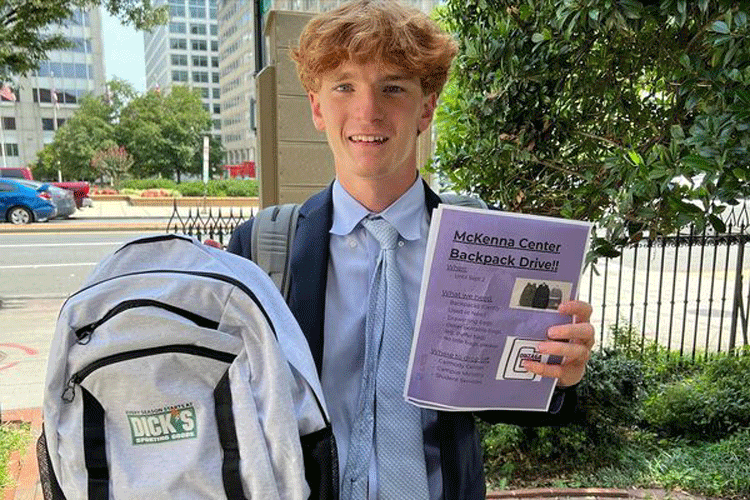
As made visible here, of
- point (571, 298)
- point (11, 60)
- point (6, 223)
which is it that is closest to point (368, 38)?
point (571, 298)

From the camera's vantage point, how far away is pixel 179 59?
103125 millimetres

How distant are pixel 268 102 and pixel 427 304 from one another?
332 cm

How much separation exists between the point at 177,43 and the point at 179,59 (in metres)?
2.72

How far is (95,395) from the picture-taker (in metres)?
0.94

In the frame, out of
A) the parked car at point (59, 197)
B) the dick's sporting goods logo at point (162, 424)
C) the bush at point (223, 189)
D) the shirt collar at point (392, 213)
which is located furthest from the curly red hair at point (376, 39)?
the bush at point (223, 189)

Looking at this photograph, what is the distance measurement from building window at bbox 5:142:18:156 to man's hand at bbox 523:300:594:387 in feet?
253

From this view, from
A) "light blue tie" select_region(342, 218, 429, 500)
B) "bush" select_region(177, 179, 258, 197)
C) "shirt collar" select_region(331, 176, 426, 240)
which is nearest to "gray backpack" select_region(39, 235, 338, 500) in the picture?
"light blue tie" select_region(342, 218, 429, 500)

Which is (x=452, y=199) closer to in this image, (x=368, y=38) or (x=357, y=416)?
(x=368, y=38)

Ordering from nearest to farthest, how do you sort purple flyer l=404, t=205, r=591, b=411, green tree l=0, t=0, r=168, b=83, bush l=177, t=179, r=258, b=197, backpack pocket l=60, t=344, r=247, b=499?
backpack pocket l=60, t=344, r=247, b=499
purple flyer l=404, t=205, r=591, b=411
green tree l=0, t=0, r=168, b=83
bush l=177, t=179, r=258, b=197

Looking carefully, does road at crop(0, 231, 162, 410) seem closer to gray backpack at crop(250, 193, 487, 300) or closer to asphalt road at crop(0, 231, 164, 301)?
asphalt road at crop(0, 231, 164, 301)

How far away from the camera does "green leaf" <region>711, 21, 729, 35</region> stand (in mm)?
1509

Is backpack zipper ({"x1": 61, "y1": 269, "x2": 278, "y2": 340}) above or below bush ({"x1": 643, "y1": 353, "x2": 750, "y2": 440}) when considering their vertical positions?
above

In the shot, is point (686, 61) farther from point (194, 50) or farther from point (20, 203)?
point (194, 50)

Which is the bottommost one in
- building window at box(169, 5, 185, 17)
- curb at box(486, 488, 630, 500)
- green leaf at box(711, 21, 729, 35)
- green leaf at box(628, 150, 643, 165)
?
curb at box(486, 488, 630, 500)
